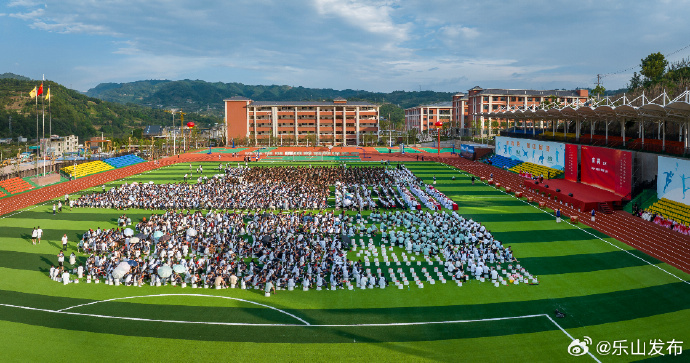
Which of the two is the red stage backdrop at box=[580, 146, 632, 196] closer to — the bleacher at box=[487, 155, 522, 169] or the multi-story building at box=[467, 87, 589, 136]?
the bleacher at box=[487, 155, 522, 169]

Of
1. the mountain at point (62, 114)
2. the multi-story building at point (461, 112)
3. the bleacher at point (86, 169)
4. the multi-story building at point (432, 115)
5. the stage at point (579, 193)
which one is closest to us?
the stage at point (579, 193)

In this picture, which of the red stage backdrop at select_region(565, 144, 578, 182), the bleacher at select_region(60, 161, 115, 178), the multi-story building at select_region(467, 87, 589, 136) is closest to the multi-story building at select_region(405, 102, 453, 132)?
the multi-story building at select_region(467, 87, 589, 136)

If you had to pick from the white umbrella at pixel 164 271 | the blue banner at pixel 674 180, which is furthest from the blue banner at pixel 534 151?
the white umbrella at pixel 164 271

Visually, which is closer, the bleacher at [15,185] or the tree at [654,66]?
the bleacher at [15,185]

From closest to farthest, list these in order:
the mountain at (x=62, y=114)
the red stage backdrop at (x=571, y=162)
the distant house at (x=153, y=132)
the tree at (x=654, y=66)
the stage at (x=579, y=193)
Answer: the stage at (x=579, y=193)
the red stage backdrop at (x=571, y=162)
the tree at (x=654, y=66)
the mountain at (x=62, y=114)
the distant house at (x=153, y=132)

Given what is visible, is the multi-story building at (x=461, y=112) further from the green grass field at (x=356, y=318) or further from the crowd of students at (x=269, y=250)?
the green grass field at (x=356, y=318)

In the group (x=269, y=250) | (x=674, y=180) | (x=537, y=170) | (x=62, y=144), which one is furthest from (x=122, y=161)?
(x=674, y=180)

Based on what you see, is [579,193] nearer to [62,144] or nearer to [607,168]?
[607,168]
